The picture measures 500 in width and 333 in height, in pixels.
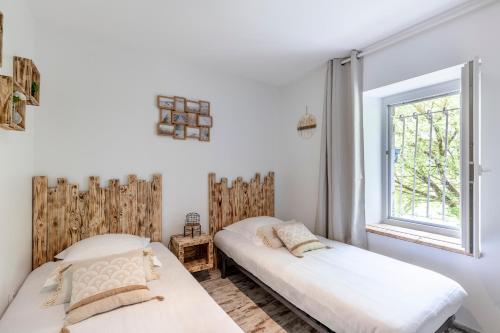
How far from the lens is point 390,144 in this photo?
2.64m

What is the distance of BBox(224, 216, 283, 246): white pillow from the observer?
2.56 m

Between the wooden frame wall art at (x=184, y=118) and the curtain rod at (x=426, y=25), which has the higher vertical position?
the curtain rod at (x=426, y=25)

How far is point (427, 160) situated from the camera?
7.85 ft

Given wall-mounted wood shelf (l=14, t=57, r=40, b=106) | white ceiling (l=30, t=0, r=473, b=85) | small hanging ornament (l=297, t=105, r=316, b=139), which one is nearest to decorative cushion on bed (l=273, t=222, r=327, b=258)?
small hanging ornament (l=297, t=105, r=316, b=139)

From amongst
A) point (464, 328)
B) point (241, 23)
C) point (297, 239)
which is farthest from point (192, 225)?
A: point (464, 328)

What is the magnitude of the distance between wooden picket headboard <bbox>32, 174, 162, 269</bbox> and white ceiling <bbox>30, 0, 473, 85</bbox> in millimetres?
1345

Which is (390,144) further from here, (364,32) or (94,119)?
(94,119)

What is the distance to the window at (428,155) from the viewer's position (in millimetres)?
1667

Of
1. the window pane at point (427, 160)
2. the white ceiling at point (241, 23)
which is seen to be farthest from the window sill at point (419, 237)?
the white ceiling at point (241, 23)

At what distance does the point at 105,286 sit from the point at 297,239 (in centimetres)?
159

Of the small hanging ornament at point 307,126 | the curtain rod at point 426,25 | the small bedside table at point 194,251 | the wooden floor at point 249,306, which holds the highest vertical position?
the curtain rod at point 426,25

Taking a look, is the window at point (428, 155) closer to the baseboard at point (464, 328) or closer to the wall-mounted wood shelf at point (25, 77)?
the baseboard at point (464, 328)

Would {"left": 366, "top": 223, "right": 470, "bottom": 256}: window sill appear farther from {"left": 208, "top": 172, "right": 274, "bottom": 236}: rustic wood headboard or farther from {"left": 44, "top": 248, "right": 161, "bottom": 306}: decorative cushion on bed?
{"left": 44, "top": 248, "right": 161, "bottom": 306}: decorative cushion on bed

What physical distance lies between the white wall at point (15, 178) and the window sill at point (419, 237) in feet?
9.59
